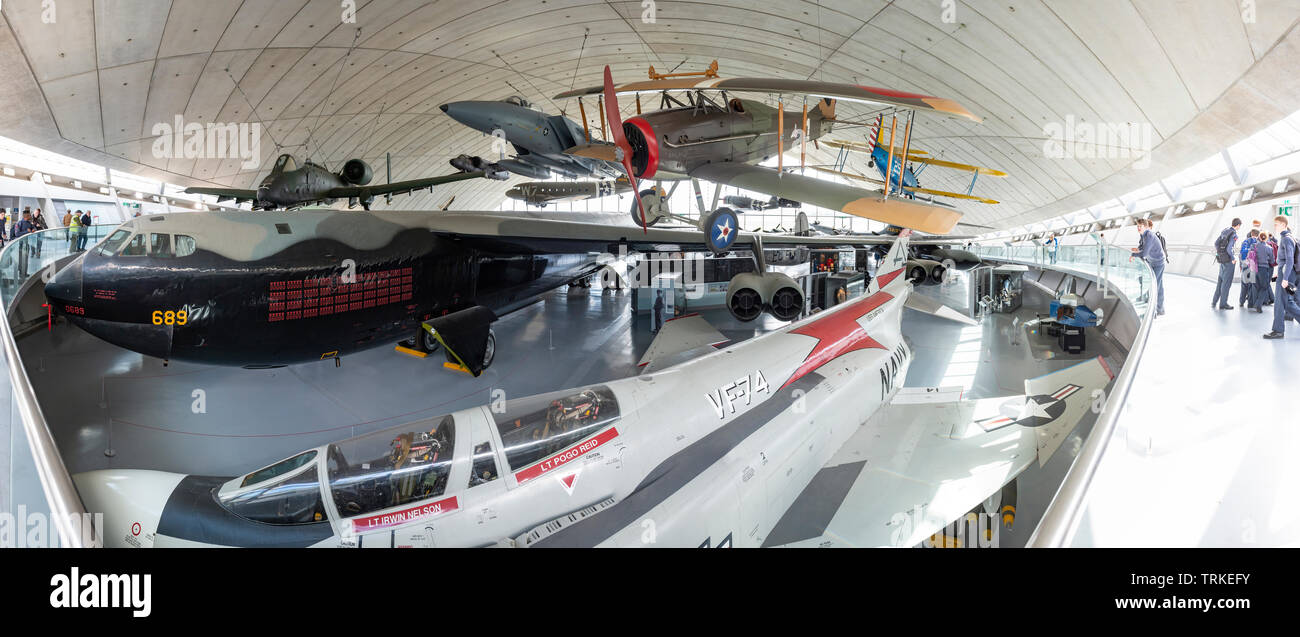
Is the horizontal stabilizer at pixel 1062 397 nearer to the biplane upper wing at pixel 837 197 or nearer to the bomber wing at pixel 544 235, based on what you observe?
the biplane upper wing at pixel 837 197

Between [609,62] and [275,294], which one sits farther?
[609,62]

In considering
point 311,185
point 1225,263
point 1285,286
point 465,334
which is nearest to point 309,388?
point 465,334

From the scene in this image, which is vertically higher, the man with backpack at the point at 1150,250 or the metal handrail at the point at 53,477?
the man with backpack at the point at 1150,250

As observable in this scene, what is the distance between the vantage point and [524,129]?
448 inches

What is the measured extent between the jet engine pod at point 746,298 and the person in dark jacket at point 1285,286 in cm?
→ 697

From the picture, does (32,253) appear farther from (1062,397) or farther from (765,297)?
(1062,397)

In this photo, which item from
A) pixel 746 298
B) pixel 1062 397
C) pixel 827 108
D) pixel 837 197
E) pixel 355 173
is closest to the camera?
pixel 837 197

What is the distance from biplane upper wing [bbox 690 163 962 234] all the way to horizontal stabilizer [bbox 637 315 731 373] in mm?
2602

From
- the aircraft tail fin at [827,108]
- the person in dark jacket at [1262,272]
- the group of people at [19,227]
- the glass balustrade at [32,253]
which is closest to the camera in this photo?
the glass balustrade at [32,253]

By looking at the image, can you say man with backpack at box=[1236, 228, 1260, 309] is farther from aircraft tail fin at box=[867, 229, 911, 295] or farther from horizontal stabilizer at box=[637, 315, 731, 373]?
horizontal stabilizer at box=[637, 315, 731, 373]

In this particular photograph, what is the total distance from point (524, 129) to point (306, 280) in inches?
247

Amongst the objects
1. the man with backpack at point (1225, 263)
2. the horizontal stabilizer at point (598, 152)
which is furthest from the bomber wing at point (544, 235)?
the man with backpack at point (1225, 263)

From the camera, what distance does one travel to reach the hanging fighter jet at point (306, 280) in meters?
5.66
